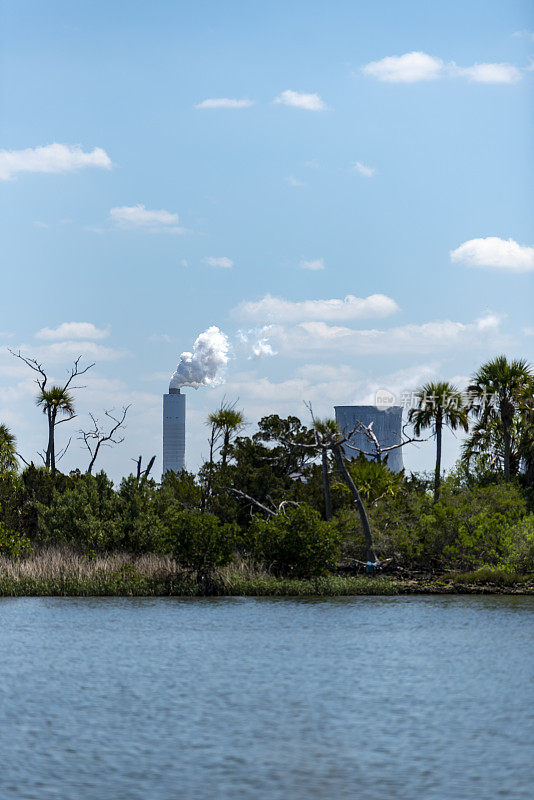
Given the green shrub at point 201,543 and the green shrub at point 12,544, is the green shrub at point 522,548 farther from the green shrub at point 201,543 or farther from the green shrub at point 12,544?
the green shrub at point 12,544

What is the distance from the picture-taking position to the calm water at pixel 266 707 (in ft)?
38.9

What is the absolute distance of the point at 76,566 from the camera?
37.2 metres

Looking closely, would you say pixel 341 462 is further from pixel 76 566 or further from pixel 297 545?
pixel 76 566

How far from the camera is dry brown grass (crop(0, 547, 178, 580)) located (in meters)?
36.8

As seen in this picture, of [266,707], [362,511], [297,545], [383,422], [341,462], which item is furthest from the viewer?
[383,422]

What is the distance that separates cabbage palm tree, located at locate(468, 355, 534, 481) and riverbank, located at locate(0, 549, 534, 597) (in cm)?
1292

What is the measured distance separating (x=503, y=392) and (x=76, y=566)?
24.1 metres

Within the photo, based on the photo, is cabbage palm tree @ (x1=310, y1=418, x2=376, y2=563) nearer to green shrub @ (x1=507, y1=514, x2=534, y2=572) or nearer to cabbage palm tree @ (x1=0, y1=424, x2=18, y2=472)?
green shrub @ (x1=507, y1=514, x2=534, y2=572)

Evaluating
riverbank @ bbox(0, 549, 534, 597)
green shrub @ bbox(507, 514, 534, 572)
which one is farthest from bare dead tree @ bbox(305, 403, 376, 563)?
green shrub @ bbox(507, 514, 534, 572)

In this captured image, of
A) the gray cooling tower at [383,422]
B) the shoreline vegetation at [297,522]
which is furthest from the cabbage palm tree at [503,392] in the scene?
the gray cooling tower at [383,422]

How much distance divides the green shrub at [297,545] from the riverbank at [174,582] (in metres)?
0.61

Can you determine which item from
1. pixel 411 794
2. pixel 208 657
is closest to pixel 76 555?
pixel 208 657

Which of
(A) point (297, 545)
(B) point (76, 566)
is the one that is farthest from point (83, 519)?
(A) point (297, 545)

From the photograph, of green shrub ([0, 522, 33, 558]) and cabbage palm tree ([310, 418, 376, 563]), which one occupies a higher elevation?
cabbage palm tree ([310, 418, 376, 563])
